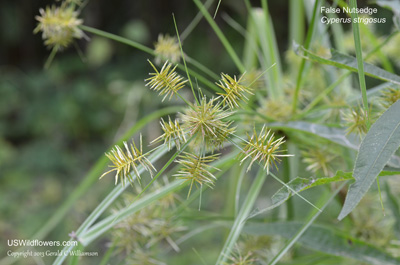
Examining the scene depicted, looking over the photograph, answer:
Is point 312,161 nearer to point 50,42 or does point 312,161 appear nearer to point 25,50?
point 50,42

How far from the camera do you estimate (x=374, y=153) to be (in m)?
0.22

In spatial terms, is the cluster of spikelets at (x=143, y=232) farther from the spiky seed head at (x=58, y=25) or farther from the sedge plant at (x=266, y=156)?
the spiky seed head at (x=58, y=25)

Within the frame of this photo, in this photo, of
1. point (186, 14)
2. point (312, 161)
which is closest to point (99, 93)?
point (186, 14)

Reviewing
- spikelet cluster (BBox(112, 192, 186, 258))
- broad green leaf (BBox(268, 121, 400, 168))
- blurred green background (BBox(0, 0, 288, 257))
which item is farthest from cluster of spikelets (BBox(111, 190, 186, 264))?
blurred green background (BBox(0, 0, 288, 257))

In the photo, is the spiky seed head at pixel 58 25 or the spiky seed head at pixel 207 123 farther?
the spiky seed head at pixel 58 25

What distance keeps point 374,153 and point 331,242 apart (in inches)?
5.4

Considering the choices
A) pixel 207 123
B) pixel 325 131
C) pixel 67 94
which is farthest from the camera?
pixel 67 94

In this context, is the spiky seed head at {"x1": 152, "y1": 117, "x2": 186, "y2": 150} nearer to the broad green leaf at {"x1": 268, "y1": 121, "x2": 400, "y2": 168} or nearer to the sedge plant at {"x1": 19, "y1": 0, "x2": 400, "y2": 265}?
the sedge plant at {"x1": 19, "y1": 0, "x2": 400, "y2": 265}

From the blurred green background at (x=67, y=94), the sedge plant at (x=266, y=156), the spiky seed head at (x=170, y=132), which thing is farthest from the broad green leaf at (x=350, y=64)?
the blurred green background at (x=67, y=94)

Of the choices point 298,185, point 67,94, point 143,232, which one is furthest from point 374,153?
point 67,94

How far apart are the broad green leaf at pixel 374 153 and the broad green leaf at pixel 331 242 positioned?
13 cm

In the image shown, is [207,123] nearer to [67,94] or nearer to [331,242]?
[331,242]

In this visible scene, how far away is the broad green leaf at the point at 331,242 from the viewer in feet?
1.07

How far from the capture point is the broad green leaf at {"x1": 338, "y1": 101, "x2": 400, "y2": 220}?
216 mm
